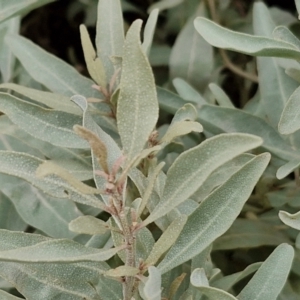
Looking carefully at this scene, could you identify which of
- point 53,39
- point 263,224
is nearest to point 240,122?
point 263,224

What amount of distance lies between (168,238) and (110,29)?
15.6 inches

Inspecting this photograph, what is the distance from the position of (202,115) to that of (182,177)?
301mm

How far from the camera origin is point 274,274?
64 cm

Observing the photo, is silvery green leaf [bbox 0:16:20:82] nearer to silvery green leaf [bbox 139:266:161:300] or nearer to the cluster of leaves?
the cluster of leaves

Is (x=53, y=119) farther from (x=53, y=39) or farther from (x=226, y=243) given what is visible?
(x=53, y=39)

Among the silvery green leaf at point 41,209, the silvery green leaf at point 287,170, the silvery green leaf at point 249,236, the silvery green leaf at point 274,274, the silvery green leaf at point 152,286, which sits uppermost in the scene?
the silvery green leaf at point 152,286

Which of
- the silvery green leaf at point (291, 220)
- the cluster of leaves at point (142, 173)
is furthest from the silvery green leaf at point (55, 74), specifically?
the silvery green leaf at point (291, 220)

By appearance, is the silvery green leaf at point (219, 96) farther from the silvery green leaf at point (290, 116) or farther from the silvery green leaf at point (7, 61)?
the silvery green leaf at point (7, 61)

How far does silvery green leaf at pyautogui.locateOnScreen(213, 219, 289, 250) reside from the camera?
89 centimetres

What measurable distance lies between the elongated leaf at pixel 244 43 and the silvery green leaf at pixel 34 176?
0.77 ft

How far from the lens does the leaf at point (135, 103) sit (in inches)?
23.2

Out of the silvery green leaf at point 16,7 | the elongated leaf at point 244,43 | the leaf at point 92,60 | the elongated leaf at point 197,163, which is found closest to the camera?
the elongated leaf at point 197,163

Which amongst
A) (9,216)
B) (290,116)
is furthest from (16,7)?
(290,116)

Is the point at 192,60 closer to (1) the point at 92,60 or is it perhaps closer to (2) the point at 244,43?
(1) the point at 92,60
